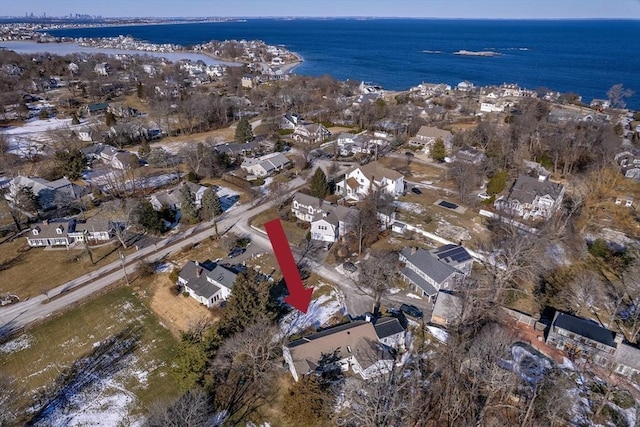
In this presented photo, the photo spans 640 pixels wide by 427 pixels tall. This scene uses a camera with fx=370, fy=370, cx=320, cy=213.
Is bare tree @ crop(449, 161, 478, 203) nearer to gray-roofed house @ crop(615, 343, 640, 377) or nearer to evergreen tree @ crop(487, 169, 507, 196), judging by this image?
evergreen tree @ crop(487, 169, 507, 196)

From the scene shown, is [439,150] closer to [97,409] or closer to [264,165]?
[264,165]

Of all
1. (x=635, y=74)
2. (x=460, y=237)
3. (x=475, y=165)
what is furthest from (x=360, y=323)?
(x=635, y=74)

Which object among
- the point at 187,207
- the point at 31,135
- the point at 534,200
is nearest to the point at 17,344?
the point at 187,207

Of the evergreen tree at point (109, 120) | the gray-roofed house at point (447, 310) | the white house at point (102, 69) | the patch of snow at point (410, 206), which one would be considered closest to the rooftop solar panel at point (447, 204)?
the patch of snow at point (410, 206)

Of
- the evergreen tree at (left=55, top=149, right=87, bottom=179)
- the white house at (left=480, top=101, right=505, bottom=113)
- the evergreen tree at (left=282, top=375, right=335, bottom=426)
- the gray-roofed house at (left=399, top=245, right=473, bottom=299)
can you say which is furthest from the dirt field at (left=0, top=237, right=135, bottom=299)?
the white house at (left=480, top=101, right=505, bottom=113)

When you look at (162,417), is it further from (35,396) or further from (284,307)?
(284,307)

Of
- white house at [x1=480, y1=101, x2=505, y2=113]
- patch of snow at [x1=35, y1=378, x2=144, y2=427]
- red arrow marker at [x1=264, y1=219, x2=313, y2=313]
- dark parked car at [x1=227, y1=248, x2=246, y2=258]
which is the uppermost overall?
white house at [x1=480, y1=101, x2=505, y2=113]
